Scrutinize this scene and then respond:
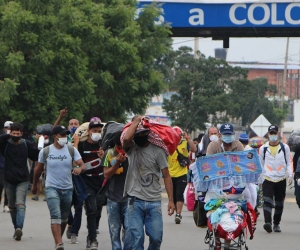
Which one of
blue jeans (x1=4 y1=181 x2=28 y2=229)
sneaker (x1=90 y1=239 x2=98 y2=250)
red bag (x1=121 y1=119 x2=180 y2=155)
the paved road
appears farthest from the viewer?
blue jeans (x1=4 y1=181 x2=28 y2=229)

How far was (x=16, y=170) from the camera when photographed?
A: 13.1 m

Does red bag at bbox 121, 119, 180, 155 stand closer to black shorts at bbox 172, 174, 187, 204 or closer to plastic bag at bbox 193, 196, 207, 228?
plastic bag at bbox 193, 196, 207, 228

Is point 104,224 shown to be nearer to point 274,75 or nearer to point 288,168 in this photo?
point 288,168

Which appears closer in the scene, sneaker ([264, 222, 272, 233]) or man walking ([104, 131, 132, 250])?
man walking ([104, 131, 132, 250])

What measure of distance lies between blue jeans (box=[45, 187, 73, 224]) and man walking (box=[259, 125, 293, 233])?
13.5ft

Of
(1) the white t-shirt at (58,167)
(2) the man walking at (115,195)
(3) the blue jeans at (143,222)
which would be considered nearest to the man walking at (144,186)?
(3) the blue jeans at (143,222)

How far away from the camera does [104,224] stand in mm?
16016

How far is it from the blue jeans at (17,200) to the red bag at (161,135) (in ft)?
13.6

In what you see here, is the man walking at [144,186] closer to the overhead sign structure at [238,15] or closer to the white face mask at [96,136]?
the white face mask at [96,136]

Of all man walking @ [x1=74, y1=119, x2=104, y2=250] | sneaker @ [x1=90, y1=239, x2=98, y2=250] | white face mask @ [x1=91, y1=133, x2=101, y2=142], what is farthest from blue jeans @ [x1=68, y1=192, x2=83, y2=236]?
white face mask @ [x1=91, y1=133, x2=101, y2=142]

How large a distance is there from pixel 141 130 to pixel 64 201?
3110 millimetres

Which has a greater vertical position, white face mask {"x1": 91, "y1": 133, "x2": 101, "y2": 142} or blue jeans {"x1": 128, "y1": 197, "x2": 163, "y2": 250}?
white face mask {"x1": 91, "y1": 133, "x2": 101, "y2": 142}

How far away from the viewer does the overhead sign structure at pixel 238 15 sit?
2559 cm

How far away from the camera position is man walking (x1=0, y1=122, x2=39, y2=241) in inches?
516
